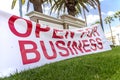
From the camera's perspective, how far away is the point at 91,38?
32.8ft

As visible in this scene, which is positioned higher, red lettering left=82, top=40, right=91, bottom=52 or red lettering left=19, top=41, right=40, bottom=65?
red lettering left=19, top=41, right=40, bottom=65

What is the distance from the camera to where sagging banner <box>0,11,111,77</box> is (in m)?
5.51

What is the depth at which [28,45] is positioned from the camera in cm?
604

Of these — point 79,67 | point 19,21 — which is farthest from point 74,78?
point 19,21

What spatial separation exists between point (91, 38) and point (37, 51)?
13.6 feet

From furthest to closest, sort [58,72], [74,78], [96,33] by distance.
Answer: [96,33], [58,72], [74,78]

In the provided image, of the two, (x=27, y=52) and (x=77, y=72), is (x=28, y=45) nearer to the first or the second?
(x=27, y=52)

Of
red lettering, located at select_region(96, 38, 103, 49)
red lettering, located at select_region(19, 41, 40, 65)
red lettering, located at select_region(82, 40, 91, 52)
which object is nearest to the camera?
red lettering, located at select_region(19, 41, 40, 65)

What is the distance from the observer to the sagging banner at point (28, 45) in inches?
217

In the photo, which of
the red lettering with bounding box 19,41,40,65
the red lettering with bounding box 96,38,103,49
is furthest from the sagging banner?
the red lettering with bounding box 96,38,103,49

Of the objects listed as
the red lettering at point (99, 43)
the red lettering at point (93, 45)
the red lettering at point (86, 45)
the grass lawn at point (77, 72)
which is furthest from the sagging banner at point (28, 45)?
the red lettering at point (99, 43)

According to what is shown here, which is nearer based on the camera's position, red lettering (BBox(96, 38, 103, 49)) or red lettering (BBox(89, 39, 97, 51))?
red lettering (BBox(89, 39, 97, 51))

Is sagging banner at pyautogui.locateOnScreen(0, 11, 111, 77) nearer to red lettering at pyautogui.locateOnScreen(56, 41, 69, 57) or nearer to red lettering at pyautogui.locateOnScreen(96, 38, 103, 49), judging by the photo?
red lettering at pyautogui.locateOnScreen(56, 41, 69, 57)

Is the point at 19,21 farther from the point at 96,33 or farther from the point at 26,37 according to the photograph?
the point at 96,33
